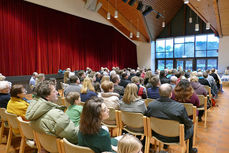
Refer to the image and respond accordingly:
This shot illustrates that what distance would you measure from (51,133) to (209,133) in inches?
134

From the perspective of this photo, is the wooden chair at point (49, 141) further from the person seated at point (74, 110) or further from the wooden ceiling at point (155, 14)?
the wooden ceiling at point (155, 14)

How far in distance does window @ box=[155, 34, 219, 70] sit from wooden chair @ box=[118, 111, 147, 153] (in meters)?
14.8

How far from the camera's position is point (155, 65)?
17.4m

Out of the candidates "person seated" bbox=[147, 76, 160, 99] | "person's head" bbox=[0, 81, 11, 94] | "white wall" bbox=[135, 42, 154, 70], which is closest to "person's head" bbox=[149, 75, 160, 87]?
"person seated" bbox=[147, 76, 160, 99]

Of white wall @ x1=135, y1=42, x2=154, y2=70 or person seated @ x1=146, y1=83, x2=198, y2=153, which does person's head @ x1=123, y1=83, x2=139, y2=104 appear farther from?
white wall @ x1=135, y1=42, x2=154, y2=70

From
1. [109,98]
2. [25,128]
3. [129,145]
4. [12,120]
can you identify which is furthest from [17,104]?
[129,145]

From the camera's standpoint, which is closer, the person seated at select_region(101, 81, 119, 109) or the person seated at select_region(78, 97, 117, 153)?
the person seated at select_region(78, 97, 117, 153)

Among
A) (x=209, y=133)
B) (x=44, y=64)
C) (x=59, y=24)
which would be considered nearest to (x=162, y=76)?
(x=209, y=133)

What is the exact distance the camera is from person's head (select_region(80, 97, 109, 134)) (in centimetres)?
152

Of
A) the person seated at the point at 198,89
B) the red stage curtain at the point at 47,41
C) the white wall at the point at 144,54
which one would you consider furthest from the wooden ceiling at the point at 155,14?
the person seated at the point at 198,89

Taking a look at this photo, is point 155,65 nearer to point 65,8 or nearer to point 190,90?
point 65,8

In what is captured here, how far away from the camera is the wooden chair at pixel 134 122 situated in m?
2.50

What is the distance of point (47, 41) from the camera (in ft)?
33.1

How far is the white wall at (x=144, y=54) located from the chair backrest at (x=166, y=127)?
48.9 feet
